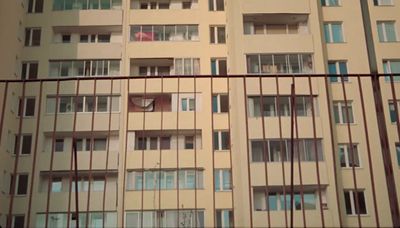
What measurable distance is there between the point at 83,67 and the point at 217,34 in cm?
454

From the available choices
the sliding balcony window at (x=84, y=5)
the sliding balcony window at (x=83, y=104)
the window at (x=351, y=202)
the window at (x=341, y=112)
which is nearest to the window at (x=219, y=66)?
the sliding balcony window at (x=83, y=104)

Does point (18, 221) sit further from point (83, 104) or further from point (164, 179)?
point (164, 179)

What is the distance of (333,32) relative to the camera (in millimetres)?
16938

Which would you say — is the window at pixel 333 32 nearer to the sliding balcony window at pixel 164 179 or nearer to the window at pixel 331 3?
the window at pixel 331 3

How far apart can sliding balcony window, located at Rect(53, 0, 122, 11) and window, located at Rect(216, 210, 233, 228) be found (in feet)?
25.5

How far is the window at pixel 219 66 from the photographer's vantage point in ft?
56.6

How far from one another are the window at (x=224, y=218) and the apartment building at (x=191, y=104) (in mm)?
57

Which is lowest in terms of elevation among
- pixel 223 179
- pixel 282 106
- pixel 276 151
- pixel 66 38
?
pixel 223 179

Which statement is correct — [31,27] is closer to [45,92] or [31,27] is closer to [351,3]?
[45,92]

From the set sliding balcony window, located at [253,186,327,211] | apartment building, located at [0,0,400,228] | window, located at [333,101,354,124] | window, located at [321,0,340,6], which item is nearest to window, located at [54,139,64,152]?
apartment building, located at [0,0,400,228]

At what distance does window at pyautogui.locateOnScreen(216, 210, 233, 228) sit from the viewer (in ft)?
49.8

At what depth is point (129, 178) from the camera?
51.7 feet

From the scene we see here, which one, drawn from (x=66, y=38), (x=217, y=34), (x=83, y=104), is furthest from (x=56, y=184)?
(x=217, y=34)

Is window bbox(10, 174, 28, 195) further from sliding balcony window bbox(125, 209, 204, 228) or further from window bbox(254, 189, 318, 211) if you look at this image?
window bbox(254, 189, 318, 211)
